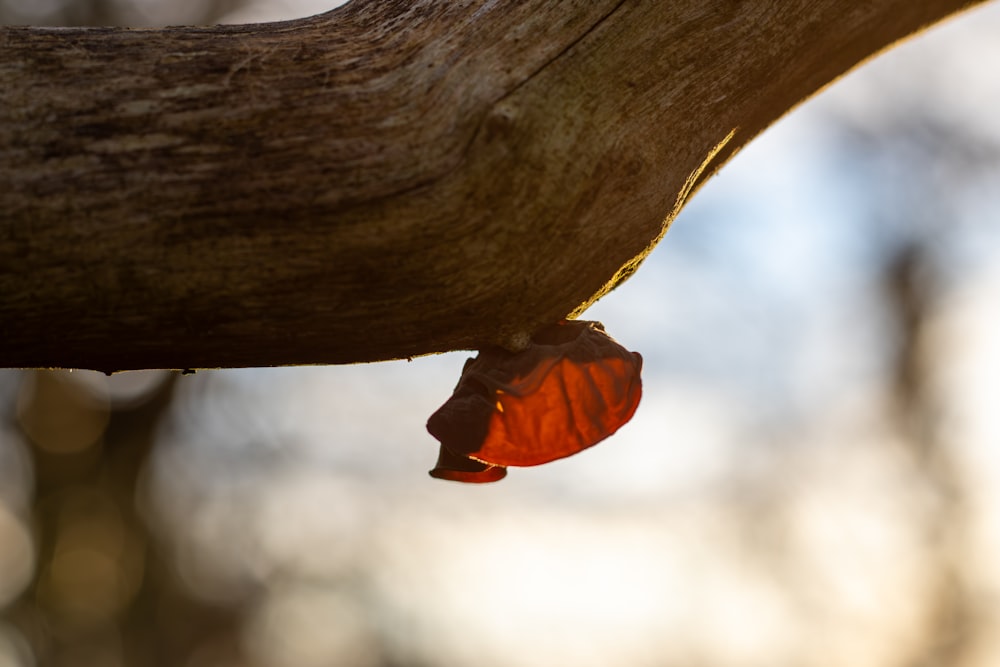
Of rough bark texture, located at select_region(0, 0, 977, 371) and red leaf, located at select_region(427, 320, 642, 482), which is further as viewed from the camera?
red leaf, located at select_region(427, 320, 642, 482)

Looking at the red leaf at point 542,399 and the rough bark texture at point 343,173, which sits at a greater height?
the rough bark texture at point 343,173

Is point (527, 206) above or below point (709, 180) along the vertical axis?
below

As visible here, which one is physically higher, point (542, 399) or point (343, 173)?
point (343, 173)

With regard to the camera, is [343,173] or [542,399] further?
[542,399]

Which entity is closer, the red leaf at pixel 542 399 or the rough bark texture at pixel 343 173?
the rough bark texture at pixel 343 173

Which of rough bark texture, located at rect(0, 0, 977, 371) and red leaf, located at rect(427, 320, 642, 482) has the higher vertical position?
rough bark texture, located at rect(0, 0, 977, 371)

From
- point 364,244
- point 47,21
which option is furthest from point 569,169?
point 47,21

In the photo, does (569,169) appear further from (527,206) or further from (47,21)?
(47,21)

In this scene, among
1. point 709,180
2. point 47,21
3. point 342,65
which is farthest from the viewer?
point 47,21
